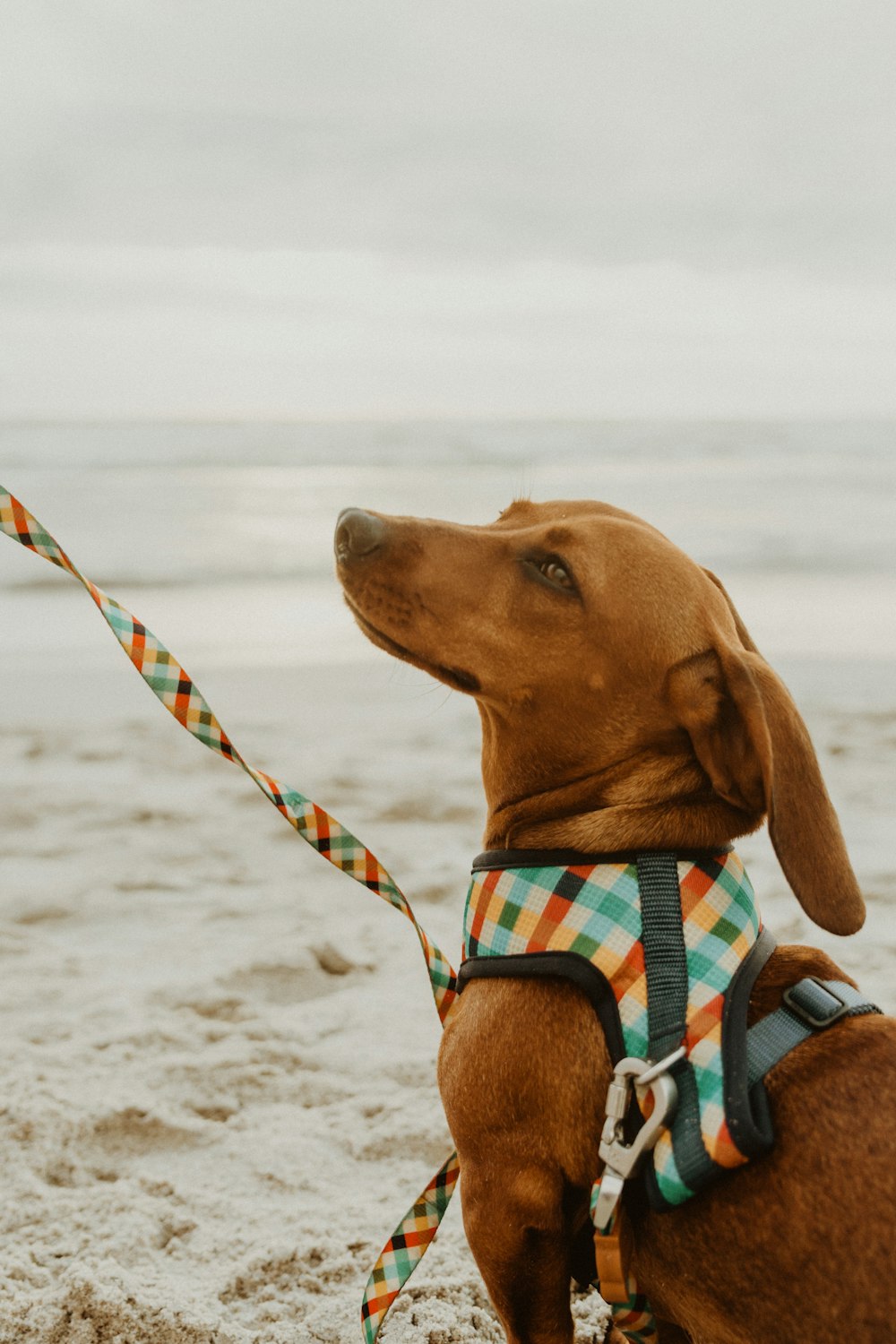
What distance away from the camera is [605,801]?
2279 mm

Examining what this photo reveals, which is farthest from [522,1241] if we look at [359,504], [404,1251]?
[359,504]

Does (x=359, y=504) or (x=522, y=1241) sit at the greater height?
(x=522, y=1241)

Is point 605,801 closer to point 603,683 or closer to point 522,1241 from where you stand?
point 603,683

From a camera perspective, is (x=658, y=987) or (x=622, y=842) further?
(x=622, y=842)

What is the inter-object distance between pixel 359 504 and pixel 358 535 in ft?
→ 59.5

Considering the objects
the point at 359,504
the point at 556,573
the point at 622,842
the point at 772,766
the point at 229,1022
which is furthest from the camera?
Answer: the point at 359,504

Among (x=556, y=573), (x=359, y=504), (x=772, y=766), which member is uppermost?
(x=556, y=573)

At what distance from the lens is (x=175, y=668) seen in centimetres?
251

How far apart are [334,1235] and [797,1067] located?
1.39m

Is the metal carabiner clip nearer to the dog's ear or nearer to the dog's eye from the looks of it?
the dog's ear

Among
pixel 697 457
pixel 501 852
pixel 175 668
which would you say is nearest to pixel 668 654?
pixel 501 852

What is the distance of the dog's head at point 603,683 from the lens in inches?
81.4

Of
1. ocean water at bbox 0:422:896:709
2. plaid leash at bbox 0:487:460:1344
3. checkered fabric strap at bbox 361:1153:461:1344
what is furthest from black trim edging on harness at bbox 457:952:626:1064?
ocean water at bbox 0:422:896:709

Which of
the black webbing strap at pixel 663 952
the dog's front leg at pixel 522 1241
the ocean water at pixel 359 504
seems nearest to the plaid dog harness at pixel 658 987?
the black webbing strap at pixel 663 952
